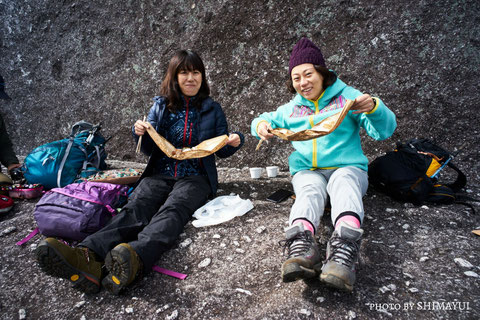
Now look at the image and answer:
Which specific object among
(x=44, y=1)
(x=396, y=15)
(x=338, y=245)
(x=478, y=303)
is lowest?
(x=478, y=303)

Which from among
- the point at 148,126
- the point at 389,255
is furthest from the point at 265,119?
the point at 389,255

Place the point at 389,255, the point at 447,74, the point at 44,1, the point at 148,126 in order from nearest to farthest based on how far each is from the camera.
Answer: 1. the point at 389,255
2. the point at 148,126
3. the point at 447,74
4. the point at 44,1

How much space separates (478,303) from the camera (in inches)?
64.0

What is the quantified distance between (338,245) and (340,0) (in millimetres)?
3634

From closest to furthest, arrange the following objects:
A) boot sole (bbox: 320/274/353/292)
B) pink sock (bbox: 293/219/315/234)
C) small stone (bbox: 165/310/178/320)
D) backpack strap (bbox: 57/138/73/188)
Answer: boot sole (bbox: 320/274/353/292), small stone (bbox: 165/310/178/320), pink sock (bbox: 293/219/315/234), backpack strap (bbox: 57/138/73/188)

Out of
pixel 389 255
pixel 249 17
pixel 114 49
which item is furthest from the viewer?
pixel 114 49

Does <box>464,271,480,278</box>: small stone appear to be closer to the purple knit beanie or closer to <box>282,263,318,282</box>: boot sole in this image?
<box>282,263,318,282</box>: boot sole

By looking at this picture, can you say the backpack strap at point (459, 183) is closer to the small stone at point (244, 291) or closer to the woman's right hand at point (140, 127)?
the small stone at point (244, 291)

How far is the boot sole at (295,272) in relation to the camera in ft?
5.48

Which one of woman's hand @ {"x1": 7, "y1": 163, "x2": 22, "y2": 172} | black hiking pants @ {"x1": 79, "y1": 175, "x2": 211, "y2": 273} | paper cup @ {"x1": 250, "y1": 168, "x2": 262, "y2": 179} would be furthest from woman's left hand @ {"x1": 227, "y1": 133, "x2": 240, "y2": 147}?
woman's hand @ {"x1": 7, "y1": 163, "x2": 22, "y2": 172}

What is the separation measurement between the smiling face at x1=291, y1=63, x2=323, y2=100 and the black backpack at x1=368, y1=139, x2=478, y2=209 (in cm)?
117

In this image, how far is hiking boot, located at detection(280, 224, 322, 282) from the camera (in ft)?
5.54

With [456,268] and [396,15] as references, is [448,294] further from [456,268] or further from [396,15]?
[396,15]

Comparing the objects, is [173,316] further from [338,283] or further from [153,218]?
[338,283]
